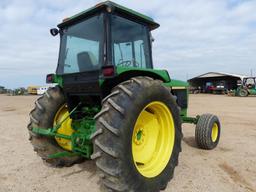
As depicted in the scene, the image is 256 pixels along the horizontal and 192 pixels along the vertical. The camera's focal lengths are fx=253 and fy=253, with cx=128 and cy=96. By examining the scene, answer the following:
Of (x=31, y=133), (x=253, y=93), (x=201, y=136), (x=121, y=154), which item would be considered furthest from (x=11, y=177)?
(x=253, y=93)

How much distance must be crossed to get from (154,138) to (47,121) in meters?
1.68

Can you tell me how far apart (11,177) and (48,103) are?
49.0 inches

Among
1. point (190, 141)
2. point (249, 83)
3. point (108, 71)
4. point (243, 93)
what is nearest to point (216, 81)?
point (249, 83)

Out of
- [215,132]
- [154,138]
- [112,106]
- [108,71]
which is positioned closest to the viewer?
[112,106]

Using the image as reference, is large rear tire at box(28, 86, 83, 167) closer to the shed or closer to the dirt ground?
the dirt ground

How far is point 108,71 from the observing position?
9.97 ft

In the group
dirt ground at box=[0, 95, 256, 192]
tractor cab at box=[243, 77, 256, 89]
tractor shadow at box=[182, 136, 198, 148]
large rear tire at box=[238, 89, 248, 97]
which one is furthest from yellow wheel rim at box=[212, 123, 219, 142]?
tractor cab at box=[243, 77, 256, 89]

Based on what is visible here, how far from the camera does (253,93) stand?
2506 cm

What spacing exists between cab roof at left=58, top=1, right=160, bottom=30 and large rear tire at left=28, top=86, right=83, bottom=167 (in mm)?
1147

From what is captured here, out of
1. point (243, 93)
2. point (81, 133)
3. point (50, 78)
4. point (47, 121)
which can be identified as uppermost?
point (50, 78)

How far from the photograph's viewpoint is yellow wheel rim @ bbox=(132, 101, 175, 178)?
3.40 m

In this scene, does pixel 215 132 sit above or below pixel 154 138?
below

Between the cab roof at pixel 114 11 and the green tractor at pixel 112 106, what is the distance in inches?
0.5

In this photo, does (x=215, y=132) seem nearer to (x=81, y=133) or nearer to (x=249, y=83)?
(x=81, y=133)
